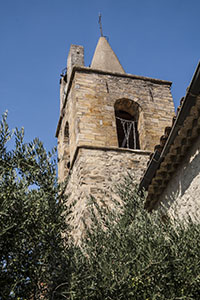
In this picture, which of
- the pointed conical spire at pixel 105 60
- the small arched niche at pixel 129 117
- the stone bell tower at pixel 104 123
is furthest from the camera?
the pointed conical spire at pixel 105 60

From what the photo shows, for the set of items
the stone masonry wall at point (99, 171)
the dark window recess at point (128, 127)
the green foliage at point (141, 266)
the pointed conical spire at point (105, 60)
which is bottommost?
the green foliage at point (141, 266)

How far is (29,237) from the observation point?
4.79 m

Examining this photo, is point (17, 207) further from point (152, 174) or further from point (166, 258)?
point (152, 174)

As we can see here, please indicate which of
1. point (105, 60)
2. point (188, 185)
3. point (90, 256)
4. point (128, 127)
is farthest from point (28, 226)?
point (105, 60)

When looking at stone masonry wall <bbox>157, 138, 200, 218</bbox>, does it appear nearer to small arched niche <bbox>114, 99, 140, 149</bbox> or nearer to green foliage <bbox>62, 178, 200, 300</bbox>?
green foliage <bbox>62, 178, 200, 300</bbox>

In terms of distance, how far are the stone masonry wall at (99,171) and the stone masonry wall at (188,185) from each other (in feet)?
8.33

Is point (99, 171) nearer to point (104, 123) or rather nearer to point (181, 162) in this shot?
point (104, 123)

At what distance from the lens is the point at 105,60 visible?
1355 centimetres

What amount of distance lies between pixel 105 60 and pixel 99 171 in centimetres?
567

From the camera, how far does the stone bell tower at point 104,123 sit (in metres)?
9.34

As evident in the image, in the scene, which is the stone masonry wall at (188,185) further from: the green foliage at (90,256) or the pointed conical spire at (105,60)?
the pointed conical spire at (105,60)

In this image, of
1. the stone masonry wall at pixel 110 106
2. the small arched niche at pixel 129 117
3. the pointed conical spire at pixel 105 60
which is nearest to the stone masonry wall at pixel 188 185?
the stone masonry wall at pixel 110 106

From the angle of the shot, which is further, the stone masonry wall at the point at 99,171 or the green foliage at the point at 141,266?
the stone masonry wall at the point at 99,171

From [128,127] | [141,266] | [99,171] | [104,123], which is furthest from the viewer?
[128,127]
